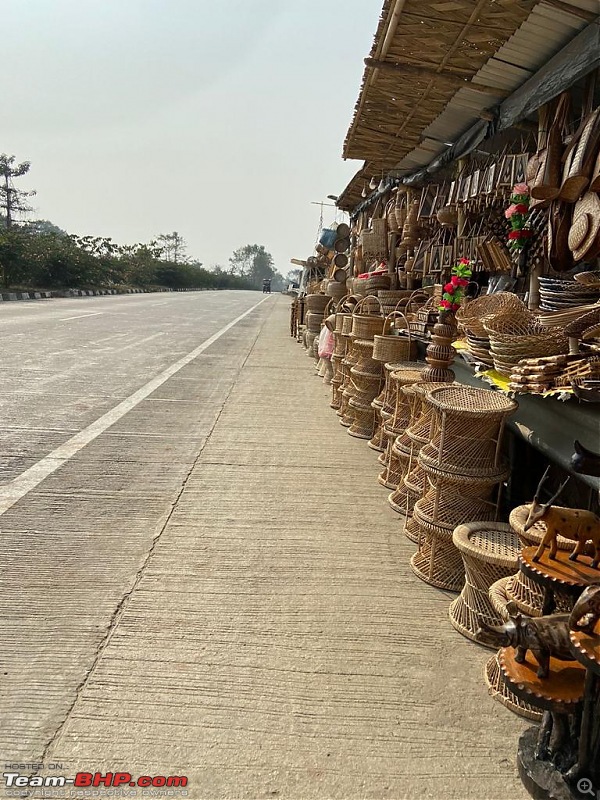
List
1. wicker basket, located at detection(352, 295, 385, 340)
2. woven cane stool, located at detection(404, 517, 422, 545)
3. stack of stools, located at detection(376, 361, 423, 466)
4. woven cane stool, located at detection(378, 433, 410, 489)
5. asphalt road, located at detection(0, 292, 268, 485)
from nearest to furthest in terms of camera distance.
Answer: woven cane stool, located at detection(404, 517, 422, 545)
woven cane stool, located at detection(378, 433, 410, 489)
stack of stools, located at detection(376, 361, 423, 466)
asphalt road, located at detection(0, 292, 268, 485)
wicker basket, located at detection(352, 295, 385, 340)

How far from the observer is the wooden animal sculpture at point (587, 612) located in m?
1.57

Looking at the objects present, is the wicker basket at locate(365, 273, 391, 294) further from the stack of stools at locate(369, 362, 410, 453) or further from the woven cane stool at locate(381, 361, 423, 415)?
the woven cane stool at locate(381, 361, 423, 415)

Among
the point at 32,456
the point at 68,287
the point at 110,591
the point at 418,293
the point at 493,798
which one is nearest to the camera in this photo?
the point at 493,798

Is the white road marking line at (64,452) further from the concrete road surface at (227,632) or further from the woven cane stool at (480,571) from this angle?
the woven cane stool at (480,571)

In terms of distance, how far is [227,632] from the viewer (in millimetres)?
2498

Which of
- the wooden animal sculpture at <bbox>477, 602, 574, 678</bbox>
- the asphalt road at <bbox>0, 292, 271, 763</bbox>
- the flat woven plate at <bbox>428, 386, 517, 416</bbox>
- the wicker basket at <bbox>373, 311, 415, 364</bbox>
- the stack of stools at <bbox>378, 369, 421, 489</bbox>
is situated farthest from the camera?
the wicker basket at <bbox>373, 311, 415, 364</bbox>

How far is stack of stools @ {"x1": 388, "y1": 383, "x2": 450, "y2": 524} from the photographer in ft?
11.7

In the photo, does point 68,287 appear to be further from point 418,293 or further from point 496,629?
point 496,629

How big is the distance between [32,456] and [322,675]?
125 inches

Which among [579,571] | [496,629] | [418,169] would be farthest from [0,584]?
[418,169]

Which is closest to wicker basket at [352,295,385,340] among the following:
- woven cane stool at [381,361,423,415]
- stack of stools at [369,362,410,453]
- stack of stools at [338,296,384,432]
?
stack of stools at [338,296,384,432]

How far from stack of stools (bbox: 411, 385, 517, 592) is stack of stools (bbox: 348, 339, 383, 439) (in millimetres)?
2588

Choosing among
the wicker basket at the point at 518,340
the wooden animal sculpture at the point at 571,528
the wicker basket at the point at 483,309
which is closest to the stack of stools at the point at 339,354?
the wicker basket at the point at 483,309

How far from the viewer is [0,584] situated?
109 inches
